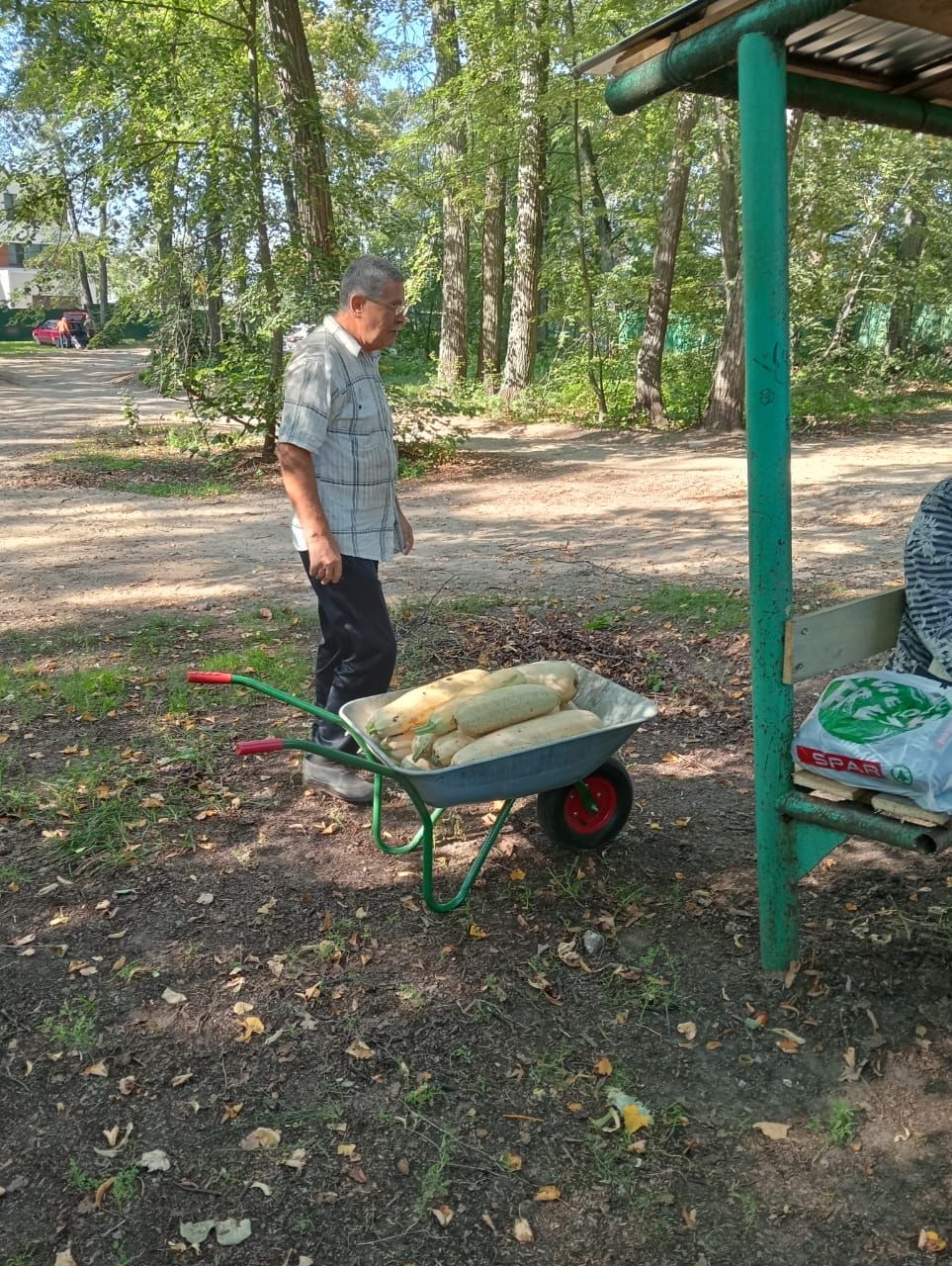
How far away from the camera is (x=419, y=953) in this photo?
10.9 feet

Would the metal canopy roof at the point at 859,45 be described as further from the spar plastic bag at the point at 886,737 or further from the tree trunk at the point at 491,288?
the tree trunk at the point at 491,288

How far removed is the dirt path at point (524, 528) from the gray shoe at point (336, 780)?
2982 mm

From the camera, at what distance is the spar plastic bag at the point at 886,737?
101 inches

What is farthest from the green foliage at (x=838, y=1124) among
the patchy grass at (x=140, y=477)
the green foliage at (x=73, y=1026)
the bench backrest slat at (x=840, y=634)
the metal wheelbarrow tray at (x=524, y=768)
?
the patchy grass at (x=140, y=477)

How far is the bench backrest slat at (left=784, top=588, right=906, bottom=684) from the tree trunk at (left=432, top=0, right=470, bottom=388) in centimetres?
1614

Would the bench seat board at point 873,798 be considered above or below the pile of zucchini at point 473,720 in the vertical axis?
below

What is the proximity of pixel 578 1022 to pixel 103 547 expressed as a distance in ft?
23.7

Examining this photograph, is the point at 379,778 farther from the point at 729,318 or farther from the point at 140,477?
the point at 729,318

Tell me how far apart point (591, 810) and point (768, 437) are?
5.24 ft

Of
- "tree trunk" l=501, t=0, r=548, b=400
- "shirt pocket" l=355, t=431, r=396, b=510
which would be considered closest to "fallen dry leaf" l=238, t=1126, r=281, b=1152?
"shirt pocket" l=355, t=431, r=396, b=510

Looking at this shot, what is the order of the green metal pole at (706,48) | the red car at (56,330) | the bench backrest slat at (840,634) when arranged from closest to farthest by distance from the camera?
the green metal pole at (706,48), the bench backrest slat at (840,634), the red car at (56,330)

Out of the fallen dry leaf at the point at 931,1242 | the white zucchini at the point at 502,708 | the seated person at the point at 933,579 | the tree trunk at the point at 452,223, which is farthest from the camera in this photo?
the tree trunk at the point at 452,223

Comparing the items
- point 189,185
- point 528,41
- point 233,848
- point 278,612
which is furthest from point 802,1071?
point 528,41

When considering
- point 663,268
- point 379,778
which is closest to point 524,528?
point 379,778
